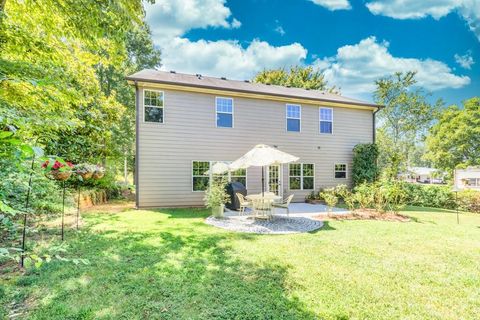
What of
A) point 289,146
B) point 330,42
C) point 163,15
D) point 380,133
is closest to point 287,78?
point 330,42

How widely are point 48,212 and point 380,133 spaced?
93.4 ft

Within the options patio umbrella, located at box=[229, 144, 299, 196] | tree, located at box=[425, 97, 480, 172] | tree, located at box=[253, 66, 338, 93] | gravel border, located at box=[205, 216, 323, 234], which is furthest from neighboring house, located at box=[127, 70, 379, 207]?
tree, located at box=[425, 97, 480, 172]

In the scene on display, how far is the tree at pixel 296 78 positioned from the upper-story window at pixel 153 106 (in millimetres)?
17505

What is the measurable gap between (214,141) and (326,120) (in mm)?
6845

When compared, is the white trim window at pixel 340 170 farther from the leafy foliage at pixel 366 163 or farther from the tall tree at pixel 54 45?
the tall tree at pixel 54 45

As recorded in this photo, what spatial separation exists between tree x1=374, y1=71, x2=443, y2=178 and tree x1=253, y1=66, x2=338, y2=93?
5.95 metres

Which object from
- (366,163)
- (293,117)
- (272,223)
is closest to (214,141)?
(293,117)

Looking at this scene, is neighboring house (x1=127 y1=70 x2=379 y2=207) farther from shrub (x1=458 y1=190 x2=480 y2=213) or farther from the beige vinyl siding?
shrub (x1=458 y1=190 x2=480 y2=213)

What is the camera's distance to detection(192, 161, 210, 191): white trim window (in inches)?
448

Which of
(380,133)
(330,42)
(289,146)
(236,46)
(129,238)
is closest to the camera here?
(129,238)

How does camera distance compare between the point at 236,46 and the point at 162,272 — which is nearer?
the point at 162,272

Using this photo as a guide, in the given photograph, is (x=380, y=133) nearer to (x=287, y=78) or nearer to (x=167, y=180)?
(x=287, y=78)

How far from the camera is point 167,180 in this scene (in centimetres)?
1087

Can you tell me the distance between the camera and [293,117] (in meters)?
13.4
